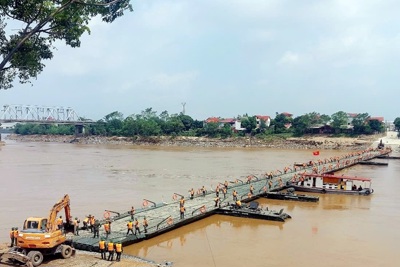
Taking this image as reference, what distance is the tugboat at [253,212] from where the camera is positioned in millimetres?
22656

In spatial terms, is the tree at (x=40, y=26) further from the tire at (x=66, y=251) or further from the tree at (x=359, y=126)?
the tree at (x=359, y=126)

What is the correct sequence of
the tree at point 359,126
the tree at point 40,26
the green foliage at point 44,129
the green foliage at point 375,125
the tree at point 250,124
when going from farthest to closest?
the green foliage at point 44,129 < the tree at point 250,124 < the green foliage at point 375,125 < the tree at point 359,126 < the tree at point 40,26

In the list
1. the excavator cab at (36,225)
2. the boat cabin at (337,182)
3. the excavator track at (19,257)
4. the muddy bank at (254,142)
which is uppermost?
the muddy bank at (254,142)

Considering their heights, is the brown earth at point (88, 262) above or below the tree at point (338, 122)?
below

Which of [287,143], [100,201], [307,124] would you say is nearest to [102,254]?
[100,201]

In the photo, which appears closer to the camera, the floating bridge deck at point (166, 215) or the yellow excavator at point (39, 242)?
the yellow excavator at point (39, 242)

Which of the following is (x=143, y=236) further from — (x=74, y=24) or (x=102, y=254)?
(x=74, y=24)

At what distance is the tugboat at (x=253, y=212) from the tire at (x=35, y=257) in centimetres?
1166

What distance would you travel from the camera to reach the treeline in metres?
96.8

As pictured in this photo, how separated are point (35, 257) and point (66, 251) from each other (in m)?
1.16

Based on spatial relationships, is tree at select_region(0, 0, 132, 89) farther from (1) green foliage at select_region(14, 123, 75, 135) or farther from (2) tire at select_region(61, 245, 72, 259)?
(1) green foliage at select_region(14, 123, 75, 135)

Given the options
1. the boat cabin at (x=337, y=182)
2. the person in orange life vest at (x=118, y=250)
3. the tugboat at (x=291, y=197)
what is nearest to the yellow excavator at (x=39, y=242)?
the person in orange life vest at (x=118, y=250)

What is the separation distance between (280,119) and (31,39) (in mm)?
97146

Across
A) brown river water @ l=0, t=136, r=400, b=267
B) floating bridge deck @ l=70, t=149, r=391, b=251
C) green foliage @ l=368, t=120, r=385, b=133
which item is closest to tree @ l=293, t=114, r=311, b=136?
green foliage @ l=368, t=120, r=385, b=133
